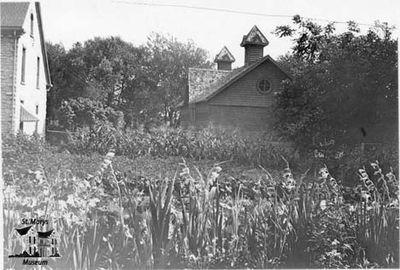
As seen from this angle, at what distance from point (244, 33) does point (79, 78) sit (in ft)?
4.62

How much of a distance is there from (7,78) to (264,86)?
77.3 inches

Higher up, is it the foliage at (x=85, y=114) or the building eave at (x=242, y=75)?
the building eave at (x=242, y=75)

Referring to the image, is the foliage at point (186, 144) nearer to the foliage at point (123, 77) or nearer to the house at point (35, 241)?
the foliage at point (123, 77)

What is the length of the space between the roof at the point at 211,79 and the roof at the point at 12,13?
1.29 meters

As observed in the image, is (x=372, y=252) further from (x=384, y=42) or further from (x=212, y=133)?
(x=384, y=42)

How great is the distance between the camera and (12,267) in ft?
8.84

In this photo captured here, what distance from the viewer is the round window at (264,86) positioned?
3537 mm

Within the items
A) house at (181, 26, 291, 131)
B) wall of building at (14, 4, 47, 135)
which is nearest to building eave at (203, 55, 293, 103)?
house at (181, 26, 291, 131)

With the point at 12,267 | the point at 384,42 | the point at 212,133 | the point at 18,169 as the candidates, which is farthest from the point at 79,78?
the point at 384,42

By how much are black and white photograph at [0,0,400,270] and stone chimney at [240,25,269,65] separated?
1 cm

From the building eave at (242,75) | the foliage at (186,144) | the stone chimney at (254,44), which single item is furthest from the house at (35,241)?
the stone chimney at (254,44)

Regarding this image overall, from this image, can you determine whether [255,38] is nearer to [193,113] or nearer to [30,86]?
[193,113]

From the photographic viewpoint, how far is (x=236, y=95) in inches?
138

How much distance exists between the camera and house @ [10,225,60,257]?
2.73 meters
